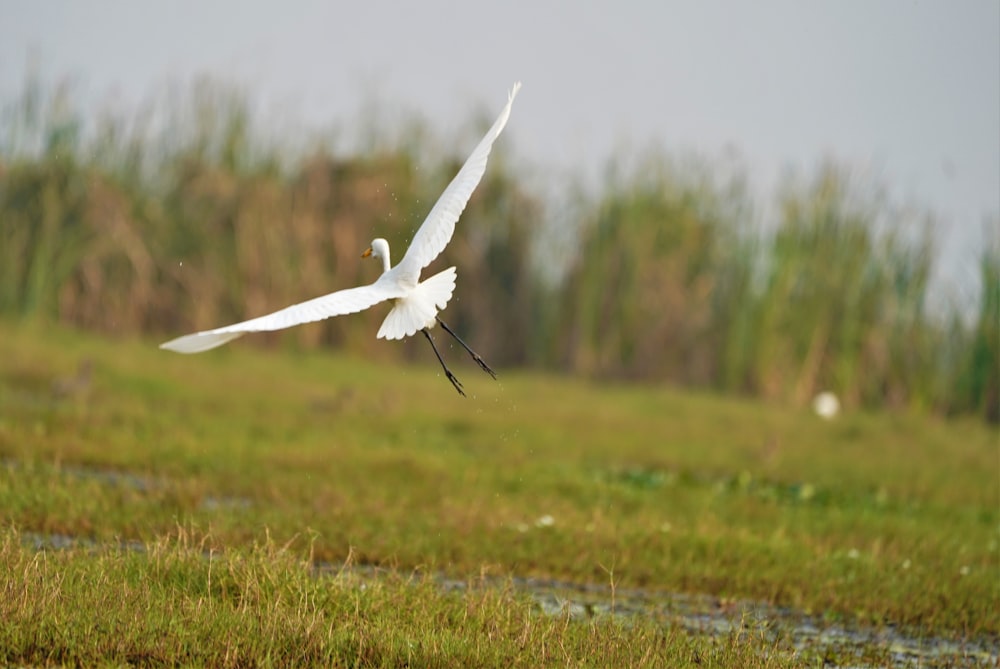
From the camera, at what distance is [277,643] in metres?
5.11

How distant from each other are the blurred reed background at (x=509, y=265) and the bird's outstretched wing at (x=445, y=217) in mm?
10810

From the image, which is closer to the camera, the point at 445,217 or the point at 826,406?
the point at 445,217

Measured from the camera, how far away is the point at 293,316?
5223mm

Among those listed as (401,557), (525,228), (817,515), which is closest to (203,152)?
(525,228)

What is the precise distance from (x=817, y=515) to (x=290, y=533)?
3.96 metres

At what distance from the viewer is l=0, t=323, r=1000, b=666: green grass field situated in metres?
5.30

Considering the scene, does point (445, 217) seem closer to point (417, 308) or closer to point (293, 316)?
point (417, 308)

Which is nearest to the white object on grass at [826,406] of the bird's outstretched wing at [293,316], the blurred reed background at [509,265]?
the blurred reed background at [509,265]

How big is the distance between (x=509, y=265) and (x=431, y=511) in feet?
34.7

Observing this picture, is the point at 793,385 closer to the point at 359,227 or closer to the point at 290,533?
the point at 359,227

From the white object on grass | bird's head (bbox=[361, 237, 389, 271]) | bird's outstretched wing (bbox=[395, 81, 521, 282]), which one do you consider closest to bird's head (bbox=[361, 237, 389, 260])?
bird's head (bbox=[361, 237, 389, 271])

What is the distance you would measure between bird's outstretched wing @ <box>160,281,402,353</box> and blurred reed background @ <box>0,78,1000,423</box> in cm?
1127

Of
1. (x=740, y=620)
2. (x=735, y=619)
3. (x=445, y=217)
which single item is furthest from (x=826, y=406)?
(x=445, y=217)

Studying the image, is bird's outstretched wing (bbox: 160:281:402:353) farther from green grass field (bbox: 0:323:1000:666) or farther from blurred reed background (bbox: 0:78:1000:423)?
blurred reed background (bbox: 0:78:1000:423)
